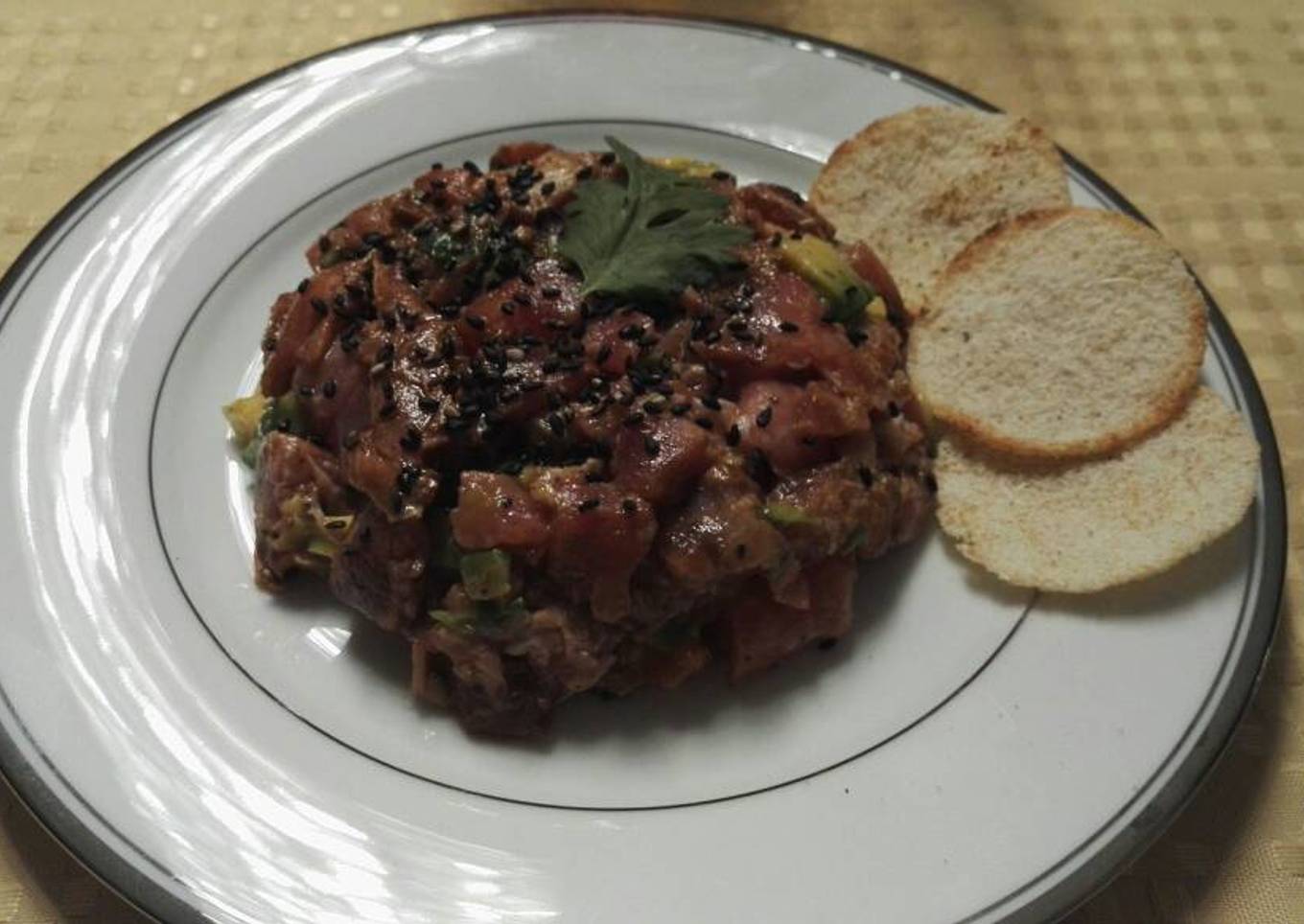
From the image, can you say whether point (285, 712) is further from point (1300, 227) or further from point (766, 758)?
point (1300, 227)

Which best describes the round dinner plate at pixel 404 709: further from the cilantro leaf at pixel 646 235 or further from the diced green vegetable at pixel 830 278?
the cilantro leaf at pixel 646 235

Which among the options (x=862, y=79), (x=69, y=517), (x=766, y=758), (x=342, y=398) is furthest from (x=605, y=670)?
(x=862, y=79)

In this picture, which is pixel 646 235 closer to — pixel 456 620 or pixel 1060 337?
pixel 456 620

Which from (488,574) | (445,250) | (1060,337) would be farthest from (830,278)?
(488,574)

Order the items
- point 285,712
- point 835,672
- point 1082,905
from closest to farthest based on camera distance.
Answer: point 1082,905 → point 285,712 → point 835,672

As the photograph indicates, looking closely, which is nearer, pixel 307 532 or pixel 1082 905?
pixel 1082 905

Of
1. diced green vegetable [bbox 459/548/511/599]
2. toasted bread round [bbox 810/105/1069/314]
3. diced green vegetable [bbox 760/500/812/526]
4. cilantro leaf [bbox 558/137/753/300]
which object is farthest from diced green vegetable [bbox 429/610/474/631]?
toasted bread round [bbox 810/105/1069/314]
